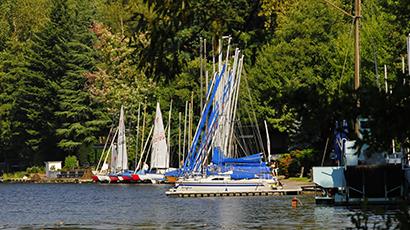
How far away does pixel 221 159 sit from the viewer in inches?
2542

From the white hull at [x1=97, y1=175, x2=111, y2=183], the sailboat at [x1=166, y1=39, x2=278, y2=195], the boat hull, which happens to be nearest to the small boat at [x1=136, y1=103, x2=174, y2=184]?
the white hull at [x1=97, y1=175, x2=111, y2=183]

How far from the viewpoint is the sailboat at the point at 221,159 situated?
62875 mm

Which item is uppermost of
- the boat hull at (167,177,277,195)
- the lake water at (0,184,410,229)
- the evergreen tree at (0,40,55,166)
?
the evergreen tree at (0,40,55,166)

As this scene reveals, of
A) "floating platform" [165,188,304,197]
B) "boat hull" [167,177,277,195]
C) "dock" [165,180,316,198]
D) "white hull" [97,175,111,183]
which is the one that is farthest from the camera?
"white hull" [97,175,111,183]

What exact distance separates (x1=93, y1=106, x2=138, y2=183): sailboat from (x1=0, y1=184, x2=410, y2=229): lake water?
28.0 meters

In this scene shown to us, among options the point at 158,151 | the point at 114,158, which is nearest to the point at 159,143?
the point at 158,151

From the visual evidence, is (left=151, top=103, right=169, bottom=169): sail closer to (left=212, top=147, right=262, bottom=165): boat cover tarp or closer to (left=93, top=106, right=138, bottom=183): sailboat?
(left=93, top=106, right=138, bottom=183): sailboat

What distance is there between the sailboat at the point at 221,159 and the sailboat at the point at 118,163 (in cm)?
2912

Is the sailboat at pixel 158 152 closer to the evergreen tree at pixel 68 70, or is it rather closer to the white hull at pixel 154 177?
the white hull at pixel 154 177

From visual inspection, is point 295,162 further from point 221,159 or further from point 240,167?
point 240,167

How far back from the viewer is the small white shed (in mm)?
111875

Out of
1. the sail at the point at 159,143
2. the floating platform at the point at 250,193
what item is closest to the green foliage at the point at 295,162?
the floating platform at the point at 250,193

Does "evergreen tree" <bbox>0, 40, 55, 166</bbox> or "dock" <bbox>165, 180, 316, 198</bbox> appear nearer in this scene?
"dock" <bbox>165, 180, 316, 198</bbox>

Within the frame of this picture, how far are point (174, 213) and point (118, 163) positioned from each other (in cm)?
5210
